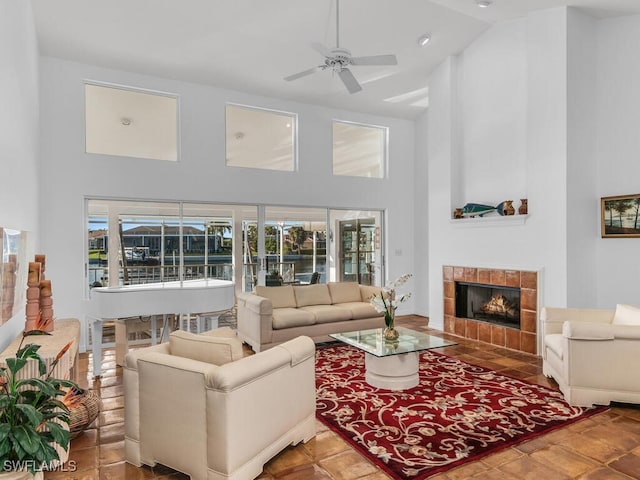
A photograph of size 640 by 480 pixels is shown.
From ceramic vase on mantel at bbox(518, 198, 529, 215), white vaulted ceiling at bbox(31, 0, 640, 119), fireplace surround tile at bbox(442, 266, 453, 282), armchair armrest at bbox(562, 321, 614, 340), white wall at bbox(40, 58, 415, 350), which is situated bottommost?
armchair armrest at bbox(562, 321, 614, 340)

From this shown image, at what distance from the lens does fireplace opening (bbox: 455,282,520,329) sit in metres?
5.75

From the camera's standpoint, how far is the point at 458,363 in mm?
4891

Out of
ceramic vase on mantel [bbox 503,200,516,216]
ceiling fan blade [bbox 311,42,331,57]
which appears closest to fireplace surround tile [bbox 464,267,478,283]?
A: ceramic vase on mantel [bbox 503,200,516,216]

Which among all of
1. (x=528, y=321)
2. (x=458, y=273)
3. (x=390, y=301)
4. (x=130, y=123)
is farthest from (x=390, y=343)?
(x=130, y=123)

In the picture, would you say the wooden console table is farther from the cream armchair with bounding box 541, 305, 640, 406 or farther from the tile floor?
the cream armchair with bounding box 541, 305, 640, 406

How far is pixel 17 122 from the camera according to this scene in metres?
3.49

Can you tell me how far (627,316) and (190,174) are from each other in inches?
221

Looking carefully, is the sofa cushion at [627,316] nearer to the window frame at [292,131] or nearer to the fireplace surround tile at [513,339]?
the fireplace surround tile at [513,339]

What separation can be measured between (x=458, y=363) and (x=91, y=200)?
5.25 meters

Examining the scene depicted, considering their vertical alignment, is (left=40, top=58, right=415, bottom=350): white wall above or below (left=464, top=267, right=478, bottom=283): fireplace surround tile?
above

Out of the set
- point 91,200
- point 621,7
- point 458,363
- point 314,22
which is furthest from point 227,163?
point 621,7

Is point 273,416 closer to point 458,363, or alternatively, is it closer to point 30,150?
point 458,363

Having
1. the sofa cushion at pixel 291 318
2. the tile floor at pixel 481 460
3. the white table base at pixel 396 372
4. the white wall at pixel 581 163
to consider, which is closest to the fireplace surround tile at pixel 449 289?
the white wall at pixel 581 163

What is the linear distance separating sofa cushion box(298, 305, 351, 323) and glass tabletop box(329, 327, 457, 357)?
95cm
